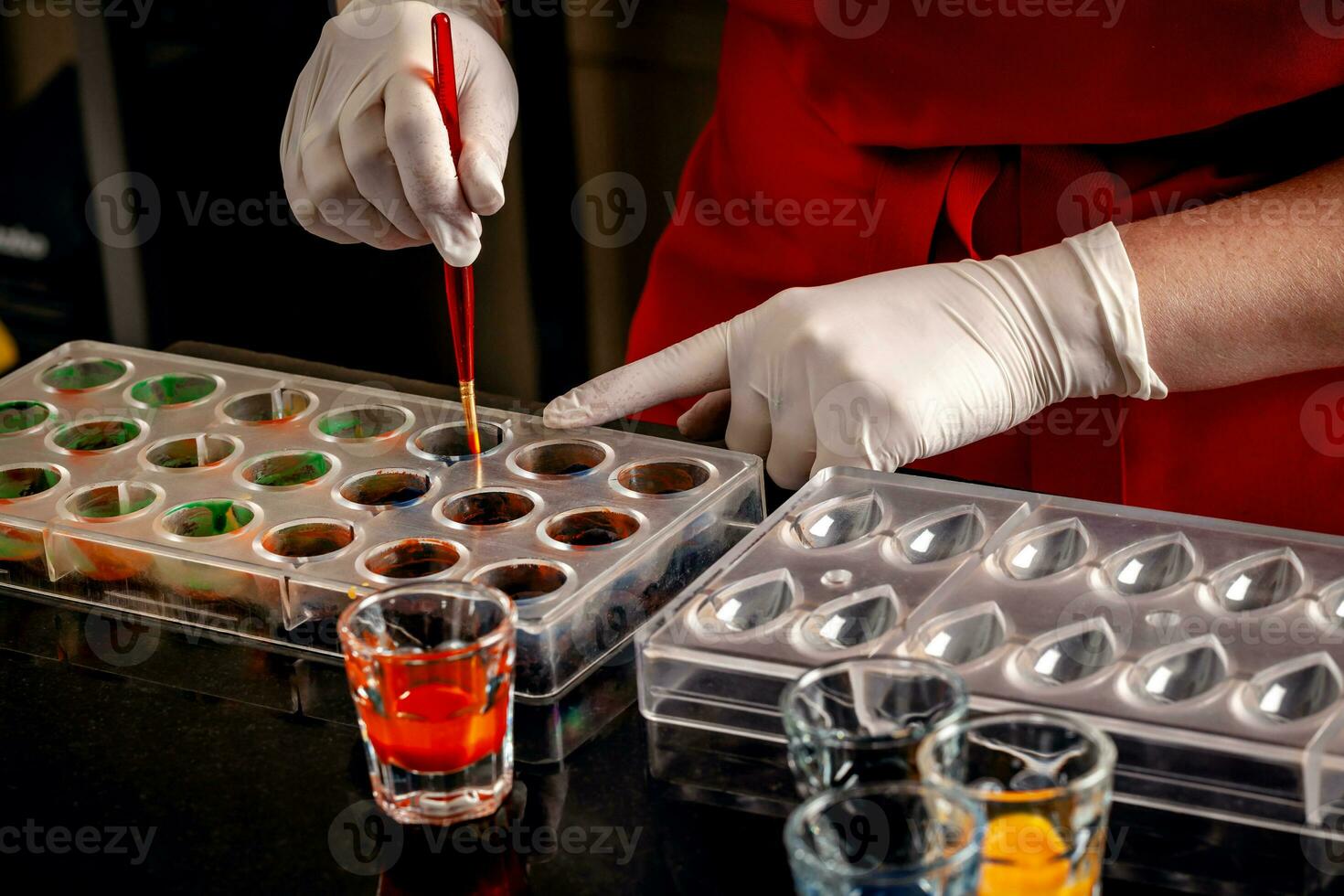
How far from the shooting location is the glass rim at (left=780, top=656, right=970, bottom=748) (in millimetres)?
696

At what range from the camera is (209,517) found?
1.13 metres

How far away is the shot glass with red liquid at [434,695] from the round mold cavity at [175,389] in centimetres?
57

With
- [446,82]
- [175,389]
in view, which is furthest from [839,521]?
[175,389]

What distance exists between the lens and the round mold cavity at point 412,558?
1.04 meters

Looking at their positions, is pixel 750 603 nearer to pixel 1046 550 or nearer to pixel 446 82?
pixel 1046 550

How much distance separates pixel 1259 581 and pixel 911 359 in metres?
0.38

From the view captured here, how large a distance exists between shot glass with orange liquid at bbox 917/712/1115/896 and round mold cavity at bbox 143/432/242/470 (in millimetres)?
738

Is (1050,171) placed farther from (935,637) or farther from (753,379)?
(935,637)

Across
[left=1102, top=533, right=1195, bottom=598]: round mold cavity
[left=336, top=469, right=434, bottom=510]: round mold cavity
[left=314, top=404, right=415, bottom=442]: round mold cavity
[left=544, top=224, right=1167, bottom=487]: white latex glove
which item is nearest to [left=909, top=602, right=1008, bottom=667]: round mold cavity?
[left=1102, top=533, right=1195, bottom=598]: round mold cavity

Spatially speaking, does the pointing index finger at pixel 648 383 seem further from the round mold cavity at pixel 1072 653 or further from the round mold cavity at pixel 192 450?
the round mold cavity at pixel 1072 653

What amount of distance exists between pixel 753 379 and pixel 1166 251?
0.38 m

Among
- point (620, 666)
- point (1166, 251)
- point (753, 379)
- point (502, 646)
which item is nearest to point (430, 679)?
point (502, 646)

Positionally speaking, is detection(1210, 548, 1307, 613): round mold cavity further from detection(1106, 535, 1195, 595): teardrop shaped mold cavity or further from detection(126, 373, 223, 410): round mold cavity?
detection(126, 373, 223, 410): round mold cavity

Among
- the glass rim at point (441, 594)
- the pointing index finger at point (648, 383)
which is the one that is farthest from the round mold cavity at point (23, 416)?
the glass rim at point (441, 594)
